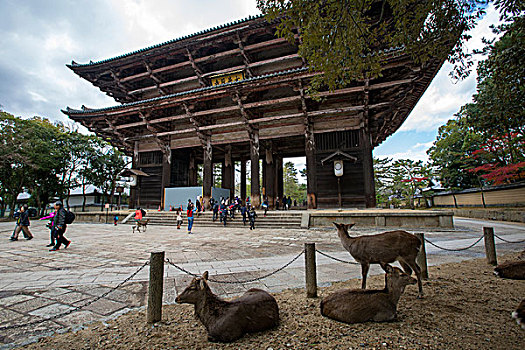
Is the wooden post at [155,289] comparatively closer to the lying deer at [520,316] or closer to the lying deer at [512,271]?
the lying deer at [520,316]

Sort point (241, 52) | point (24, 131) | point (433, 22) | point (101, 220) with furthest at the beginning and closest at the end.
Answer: point (24, 131), point (101, 220), point (241, 52), point (433, 22)

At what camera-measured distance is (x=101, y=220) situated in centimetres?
1482

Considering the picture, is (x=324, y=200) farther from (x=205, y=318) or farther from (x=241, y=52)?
(x=205, y=318)

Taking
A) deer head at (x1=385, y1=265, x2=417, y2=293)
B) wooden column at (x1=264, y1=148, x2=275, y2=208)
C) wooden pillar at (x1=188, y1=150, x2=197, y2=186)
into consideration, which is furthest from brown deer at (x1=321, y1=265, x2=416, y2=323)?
wooden pillar at (x1=188, y1=150, x2=197, y2=186)

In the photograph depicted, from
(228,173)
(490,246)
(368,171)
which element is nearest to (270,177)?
(228,173)

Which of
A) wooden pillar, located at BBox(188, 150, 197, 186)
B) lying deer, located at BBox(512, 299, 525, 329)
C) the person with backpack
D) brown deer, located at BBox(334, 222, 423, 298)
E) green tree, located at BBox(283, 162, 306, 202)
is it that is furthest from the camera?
green tree, located at BBox(283, 162, 306, 202)

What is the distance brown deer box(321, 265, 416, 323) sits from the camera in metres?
2.23

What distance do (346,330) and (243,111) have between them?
12.4 m

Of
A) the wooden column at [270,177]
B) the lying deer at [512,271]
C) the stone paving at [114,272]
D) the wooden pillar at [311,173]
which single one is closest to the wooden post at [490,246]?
the stone paving at [114,272]

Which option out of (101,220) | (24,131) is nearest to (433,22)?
(101,220)

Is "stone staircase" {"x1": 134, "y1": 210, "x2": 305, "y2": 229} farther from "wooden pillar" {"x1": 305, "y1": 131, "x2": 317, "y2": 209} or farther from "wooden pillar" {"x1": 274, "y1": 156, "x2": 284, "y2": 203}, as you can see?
"wooden pillar" {"x1": 274, "y1": 156, "x2": 284, "y2": 203}

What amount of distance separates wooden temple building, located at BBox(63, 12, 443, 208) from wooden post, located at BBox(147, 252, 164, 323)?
999cm

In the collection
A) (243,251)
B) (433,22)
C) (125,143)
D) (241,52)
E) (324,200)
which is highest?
(241,52)

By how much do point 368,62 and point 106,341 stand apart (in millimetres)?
5615
